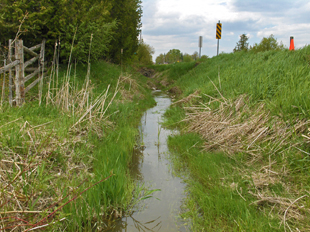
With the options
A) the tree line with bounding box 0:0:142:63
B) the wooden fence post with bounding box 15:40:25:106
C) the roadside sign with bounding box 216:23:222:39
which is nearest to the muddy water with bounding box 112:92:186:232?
the wooden fence post with bounding box 15:40:25:106

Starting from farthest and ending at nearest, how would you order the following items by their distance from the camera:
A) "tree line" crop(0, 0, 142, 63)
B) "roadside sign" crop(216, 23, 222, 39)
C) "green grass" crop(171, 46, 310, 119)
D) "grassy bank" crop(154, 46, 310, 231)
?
"roadside sign" crop(216, 23, 222, 39), "tree line" crop(0, 0, 142, 63), "green grass" crop(171, 46, 310, 119), "grassy bank" crop(154, 46, 310, 231)

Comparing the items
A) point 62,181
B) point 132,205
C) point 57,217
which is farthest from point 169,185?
point 57,217

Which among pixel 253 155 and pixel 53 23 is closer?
pixel 253 155

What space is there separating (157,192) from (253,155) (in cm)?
167

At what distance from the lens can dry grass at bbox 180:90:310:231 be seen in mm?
2983

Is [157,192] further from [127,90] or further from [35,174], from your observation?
[127,90]

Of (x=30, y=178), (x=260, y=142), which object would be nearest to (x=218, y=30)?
(x=260, y=142)

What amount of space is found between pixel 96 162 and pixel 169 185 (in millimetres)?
1361

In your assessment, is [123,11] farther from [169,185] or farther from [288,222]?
[288,222]

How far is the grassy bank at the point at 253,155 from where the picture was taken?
2.98 meters

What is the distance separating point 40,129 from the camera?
4.38 metres

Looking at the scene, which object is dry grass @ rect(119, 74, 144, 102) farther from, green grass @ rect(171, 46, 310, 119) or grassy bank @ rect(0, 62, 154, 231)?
grassy bank @ rect(0, 62, 154, 231)

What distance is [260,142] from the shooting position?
14.1ft

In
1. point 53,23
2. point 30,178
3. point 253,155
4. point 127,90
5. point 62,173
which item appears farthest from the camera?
point 127,90
